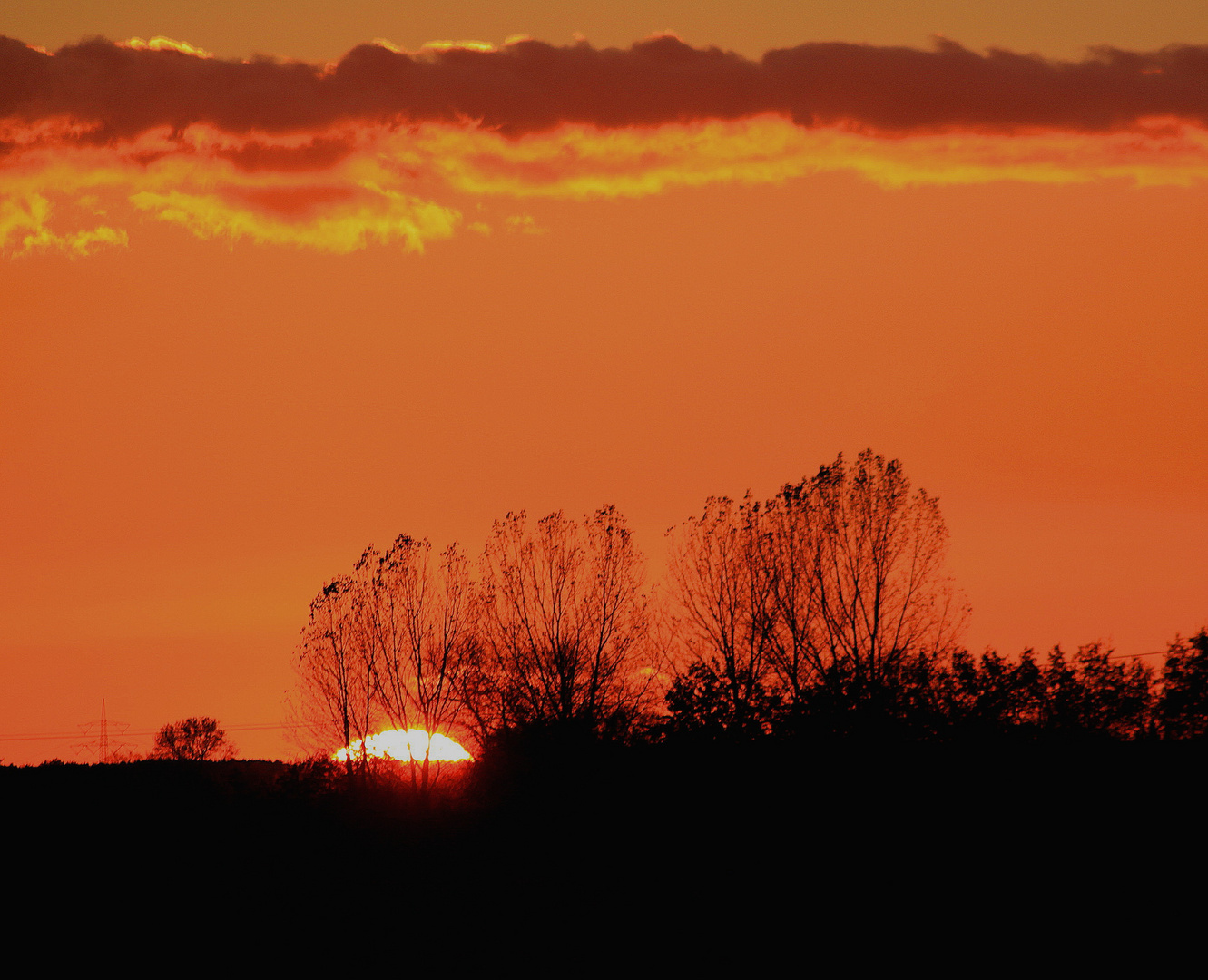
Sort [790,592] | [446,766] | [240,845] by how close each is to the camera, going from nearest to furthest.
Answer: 1. [240,845]
2. [790,592]
3. [446,766]

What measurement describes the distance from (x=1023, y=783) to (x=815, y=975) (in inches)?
219

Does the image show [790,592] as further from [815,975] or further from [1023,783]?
[815,975]

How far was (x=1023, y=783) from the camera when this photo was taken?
26125 millimetres

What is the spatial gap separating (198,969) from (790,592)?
74.2 feet

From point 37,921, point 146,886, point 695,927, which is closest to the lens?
point 695,927

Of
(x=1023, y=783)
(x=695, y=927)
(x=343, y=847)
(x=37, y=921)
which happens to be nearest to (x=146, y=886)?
(x=37, y=921)

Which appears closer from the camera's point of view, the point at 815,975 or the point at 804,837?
the point at 815,975

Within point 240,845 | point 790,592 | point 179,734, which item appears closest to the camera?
point 240,845

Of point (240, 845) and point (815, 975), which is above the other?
point (240, 845)

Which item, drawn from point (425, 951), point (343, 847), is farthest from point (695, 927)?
point (343, 847)

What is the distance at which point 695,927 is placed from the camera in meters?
26.0

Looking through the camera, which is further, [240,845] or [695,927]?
[240,845]

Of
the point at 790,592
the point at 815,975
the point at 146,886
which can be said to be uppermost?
the point at 790,592

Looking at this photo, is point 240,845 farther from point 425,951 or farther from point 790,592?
point 790,592
